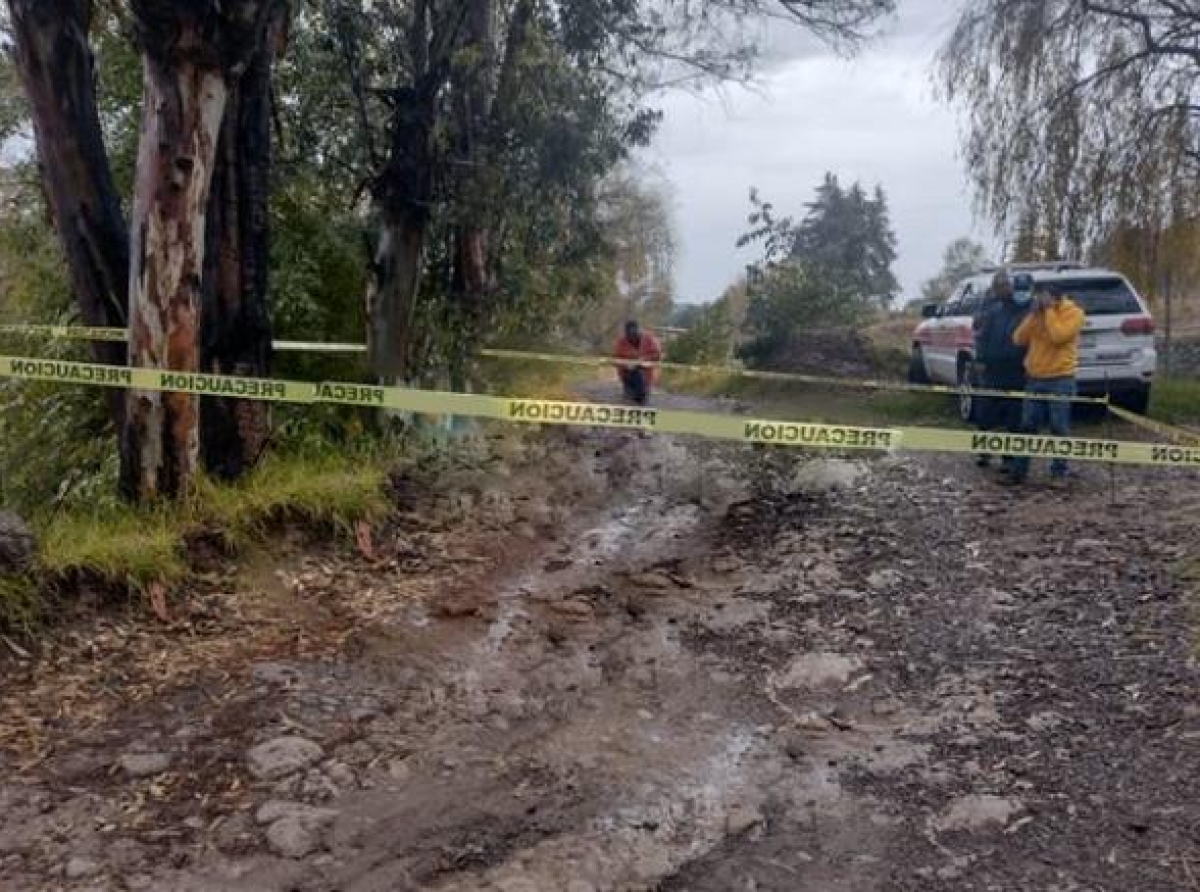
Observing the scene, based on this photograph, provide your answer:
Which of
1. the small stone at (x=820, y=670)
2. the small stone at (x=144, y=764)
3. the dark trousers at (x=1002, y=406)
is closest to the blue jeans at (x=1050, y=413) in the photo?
the dark trousers at (x=1002, y=406)

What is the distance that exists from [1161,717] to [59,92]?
608cm

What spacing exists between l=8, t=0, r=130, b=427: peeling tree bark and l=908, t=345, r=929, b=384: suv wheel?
1018 cm

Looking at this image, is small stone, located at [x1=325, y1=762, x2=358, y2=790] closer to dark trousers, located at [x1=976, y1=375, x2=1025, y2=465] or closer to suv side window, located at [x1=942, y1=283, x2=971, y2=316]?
dark trousers, located at [x1=976, y1=375, x2=1025, y2=465]

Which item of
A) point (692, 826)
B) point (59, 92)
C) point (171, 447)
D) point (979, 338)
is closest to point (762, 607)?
point (692, 826)

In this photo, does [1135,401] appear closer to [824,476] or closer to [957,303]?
[957,303]

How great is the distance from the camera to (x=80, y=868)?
3.30m

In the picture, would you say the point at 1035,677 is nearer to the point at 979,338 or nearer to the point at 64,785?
the point at 64,785

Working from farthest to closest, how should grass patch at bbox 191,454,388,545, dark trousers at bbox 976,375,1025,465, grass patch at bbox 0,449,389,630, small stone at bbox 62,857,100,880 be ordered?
dark trousers at bbox 976,375,1025,465, grass patch at bbox 191,454,388,545, grass patch at bbox 0,449,389,630, small stone at bbox 62,857,100,880

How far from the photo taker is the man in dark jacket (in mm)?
8266

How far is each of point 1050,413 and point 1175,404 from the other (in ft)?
19.4

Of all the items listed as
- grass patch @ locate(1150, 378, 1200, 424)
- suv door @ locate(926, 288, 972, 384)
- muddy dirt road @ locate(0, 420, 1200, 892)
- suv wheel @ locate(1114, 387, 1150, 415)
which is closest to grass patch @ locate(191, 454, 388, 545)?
muddy dirt road @ locate(0, 420, 1200, 892)

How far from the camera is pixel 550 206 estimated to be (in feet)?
37.3

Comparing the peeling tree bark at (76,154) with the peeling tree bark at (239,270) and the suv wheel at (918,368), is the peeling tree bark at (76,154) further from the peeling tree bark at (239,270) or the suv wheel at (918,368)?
the suv wheel at (918,368)

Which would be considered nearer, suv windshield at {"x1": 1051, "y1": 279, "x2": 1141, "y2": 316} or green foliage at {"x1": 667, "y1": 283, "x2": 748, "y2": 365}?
suv windshield at {"x1": 1051, "y1": 279, "x2": 1141, "y2": 316}
